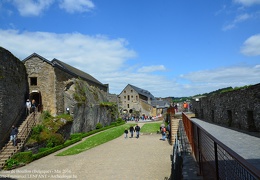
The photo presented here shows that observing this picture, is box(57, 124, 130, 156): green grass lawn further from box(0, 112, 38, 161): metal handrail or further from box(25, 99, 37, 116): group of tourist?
box(25, 99, 37, 116): group of tourist

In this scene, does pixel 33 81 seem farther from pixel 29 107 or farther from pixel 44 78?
pixel 29 107

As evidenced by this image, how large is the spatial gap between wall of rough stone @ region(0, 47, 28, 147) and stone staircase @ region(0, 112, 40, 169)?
71 centimetres

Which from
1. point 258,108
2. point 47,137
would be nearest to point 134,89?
point 47,137

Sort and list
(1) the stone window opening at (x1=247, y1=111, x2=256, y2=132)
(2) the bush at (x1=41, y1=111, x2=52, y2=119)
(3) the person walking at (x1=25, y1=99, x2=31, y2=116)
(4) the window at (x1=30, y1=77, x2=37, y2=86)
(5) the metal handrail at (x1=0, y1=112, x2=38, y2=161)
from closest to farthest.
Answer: (1) the stone window opening at (x1=247, y1=111, x2=256, y2=132) < (5) the metal handrail at (x1=0, y1=112, x2=38, y2=161) < (3) the person walking at (x1=25, y1=99, x2=31, y2=116) < (2) the bush at (x1=41, y1=111, x2=52, y2=119) < (4) the window at (x1=30, y1=77, x2=37, y2=86)

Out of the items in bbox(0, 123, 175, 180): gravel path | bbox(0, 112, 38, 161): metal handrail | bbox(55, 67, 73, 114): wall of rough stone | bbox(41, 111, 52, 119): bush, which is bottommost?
bbox(0, 123, 175, 180): gravel path

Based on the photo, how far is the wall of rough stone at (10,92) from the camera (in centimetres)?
1795

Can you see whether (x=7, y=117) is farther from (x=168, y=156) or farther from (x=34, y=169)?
(x=168, y=156)

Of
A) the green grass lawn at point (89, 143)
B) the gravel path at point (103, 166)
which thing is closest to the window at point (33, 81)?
the green grass lawn at point (89, 143)

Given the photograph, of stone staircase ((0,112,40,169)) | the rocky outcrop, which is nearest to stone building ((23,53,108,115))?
the rocky outcrop

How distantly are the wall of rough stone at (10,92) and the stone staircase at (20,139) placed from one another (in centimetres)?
71

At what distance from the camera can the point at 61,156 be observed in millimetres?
17891

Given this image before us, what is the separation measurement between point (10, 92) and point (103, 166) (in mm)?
11182

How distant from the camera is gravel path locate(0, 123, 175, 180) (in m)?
12.4

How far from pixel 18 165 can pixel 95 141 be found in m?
9.64
